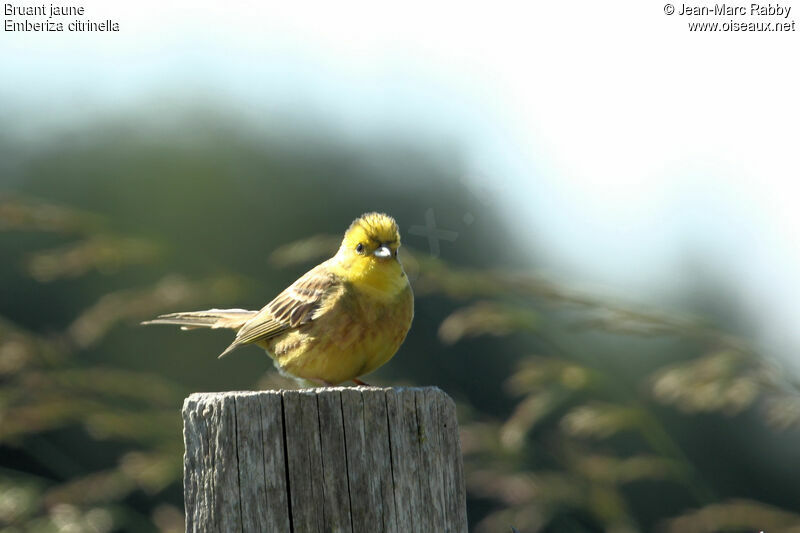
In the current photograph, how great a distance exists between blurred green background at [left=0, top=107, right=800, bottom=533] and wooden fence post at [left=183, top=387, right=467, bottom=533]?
2185 mm

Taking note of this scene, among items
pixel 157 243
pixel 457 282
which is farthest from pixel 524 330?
pixel 157 243

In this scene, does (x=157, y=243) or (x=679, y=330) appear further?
(x=157, y=243)

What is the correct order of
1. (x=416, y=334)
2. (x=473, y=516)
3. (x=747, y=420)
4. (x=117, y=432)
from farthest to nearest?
1. (x=416, y=334)
2. (x=747, y=420)
3. (x=473, y=516)
4. (x=117, y=432)

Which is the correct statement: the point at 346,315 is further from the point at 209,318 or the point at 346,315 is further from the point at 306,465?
the point at 306,465

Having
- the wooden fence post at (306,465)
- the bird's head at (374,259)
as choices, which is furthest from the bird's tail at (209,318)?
the wooden fence post at (306,465)

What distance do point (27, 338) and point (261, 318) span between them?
5.57 feet

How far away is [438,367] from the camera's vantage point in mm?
8789

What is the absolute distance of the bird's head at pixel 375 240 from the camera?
368 centimetres

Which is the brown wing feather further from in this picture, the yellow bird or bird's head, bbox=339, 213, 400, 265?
bird's head, bbox=339, 213, 400, 265

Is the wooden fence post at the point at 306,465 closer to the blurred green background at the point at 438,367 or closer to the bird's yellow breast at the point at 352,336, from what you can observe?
the bird's yellow breast at the point at 352,336

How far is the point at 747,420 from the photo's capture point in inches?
321

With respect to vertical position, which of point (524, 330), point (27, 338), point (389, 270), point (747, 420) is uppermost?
point (389, 270)

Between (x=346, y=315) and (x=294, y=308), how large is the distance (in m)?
0.27

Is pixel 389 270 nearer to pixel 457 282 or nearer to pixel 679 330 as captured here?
pixel 457 282
